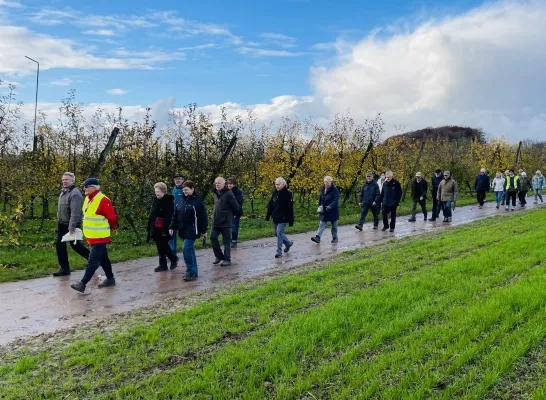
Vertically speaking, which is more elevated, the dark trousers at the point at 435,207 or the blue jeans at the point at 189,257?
the dark trousers at the point at 435,207

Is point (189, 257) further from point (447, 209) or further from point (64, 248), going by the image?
point (447, 209)

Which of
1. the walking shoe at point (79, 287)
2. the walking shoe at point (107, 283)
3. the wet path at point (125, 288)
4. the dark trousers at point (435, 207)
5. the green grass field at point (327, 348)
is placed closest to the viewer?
the green grass field at point (327, 348)

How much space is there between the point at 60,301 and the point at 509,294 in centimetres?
650

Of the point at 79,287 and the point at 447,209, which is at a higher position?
the point at 447,209

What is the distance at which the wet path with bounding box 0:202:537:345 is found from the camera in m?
6.64

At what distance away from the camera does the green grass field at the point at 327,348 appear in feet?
12.7

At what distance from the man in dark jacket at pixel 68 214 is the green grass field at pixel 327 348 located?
3.07 m

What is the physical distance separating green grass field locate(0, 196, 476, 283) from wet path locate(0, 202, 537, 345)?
0.57 metres

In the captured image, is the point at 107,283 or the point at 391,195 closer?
the point at 107,283

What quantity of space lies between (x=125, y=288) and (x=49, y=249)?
16.1 feet

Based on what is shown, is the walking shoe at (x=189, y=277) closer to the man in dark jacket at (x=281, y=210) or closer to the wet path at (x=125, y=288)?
the wet path at (x=125, y=288)

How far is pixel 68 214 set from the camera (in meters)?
8.98

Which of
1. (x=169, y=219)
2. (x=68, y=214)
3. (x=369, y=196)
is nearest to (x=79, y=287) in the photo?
(x=68, y=214)

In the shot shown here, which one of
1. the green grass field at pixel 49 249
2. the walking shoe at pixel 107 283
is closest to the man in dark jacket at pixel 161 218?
the walking shoe at pixel 107 283
